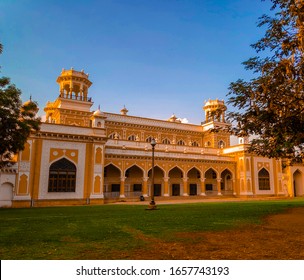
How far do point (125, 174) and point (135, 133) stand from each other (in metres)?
7.69

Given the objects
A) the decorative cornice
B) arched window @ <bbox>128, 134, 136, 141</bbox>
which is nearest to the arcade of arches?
arched window @ <bbox>128, 134, 136, 141</bbox>

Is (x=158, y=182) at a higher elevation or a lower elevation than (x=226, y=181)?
lower

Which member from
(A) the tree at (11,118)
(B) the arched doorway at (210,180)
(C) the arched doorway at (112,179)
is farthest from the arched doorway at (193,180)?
(A) the tree at (11,118)

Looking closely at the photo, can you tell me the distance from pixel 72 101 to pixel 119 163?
34.0ft

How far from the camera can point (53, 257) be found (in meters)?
5.10

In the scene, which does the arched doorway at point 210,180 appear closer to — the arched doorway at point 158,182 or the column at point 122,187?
the arched doorway at point 158,182

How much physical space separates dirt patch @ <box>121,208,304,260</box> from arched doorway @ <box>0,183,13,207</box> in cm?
1965

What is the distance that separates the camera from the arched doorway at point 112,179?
3102 centimetres

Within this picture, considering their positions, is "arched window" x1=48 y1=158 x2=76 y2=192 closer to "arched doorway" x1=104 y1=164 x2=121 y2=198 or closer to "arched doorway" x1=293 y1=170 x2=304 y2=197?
"arched doorway" x1=104 y1=164 x2=121 y2=198

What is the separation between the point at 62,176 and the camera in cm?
2512

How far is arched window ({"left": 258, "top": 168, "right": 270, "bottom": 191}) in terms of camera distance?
37844 millimetres

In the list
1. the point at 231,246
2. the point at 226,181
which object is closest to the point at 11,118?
the point at 231,246

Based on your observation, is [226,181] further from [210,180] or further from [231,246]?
[231,246]

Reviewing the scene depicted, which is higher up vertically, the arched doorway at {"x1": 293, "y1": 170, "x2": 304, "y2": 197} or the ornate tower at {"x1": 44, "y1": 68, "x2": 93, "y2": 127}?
the ornate tower at {"x1": 44, "y1": 68, "x2": 93, "y2": 127}
